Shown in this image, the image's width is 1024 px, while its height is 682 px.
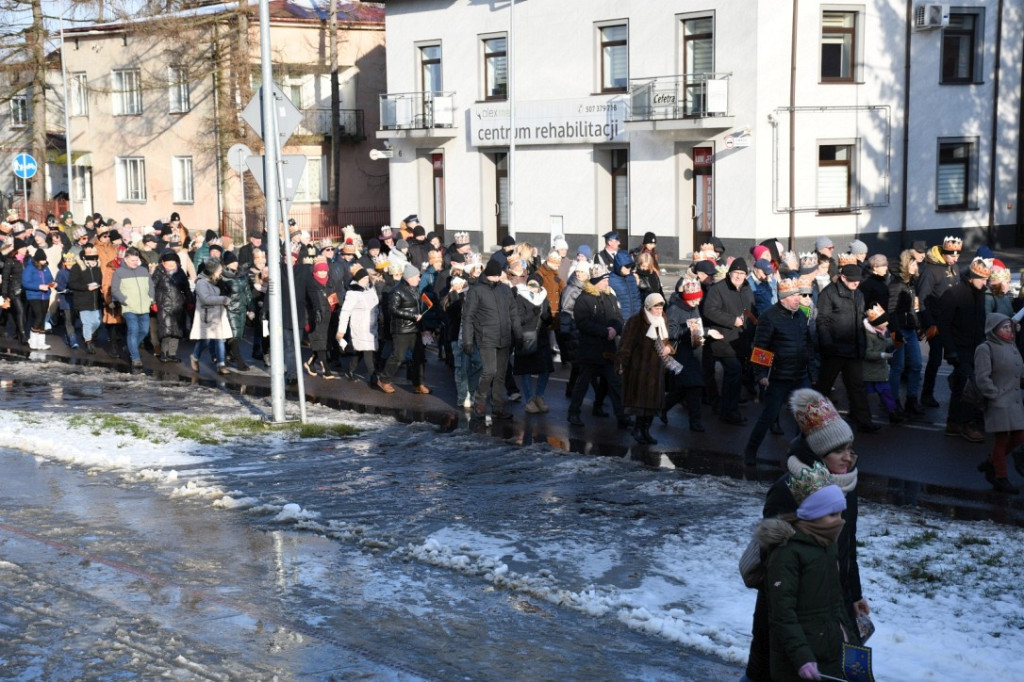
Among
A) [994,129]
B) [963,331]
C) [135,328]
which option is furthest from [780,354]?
[994,129]

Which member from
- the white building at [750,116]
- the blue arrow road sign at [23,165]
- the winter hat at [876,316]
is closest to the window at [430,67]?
the white building at [750,116]

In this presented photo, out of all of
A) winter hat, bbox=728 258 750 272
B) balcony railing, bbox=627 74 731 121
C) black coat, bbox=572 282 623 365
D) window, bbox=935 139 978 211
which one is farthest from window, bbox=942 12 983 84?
black coat, bbox=572 282 623 365

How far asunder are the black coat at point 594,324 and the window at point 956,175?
72.5 feet

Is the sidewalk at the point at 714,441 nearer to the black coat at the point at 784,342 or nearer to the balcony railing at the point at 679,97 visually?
the black coat at the point at 784,342

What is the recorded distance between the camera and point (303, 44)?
4572 cm

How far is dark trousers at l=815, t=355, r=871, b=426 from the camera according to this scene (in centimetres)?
1259

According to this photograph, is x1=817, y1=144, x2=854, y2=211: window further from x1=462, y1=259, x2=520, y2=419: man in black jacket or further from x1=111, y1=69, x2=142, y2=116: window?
x1=111, y1=69, x2=142, y2=116: window

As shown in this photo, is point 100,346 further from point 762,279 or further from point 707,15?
point 707,15

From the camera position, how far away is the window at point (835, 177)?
31500mm

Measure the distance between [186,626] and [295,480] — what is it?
377 centimetres

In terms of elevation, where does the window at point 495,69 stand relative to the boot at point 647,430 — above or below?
above

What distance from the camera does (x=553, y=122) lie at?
115ft

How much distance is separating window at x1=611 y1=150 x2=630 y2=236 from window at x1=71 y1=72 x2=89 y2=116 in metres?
26.0

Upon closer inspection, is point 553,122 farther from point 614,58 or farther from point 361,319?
point 361,319
